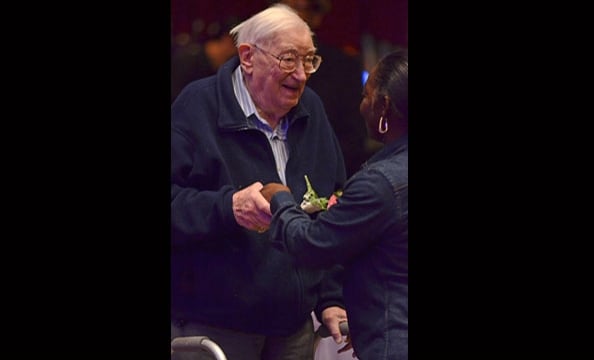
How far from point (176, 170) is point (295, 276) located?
0.60 m

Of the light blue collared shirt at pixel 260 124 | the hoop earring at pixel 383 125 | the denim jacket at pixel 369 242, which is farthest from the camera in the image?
the light blue collared shirt at pixel 260 124

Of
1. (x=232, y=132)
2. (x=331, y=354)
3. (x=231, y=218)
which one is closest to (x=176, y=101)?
(x=232, y=132)

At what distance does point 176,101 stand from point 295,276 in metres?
0.79

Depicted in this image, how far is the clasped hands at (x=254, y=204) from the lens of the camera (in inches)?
145

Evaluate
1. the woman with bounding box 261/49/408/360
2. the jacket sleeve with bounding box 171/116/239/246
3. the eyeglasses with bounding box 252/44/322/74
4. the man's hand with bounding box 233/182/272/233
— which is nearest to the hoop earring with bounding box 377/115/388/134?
the woman with bounding box 261/49/408/360

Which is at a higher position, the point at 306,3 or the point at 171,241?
the point at 306,3

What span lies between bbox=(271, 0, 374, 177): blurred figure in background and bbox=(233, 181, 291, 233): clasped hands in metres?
0.29

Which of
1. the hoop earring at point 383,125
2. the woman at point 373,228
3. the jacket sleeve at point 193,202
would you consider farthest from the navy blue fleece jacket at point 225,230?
the hoop earring at point 383,125

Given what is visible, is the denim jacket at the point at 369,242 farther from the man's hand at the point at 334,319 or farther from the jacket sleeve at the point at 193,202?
the jacket sleeve at the point at 193,202

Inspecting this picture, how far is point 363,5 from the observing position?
376cm

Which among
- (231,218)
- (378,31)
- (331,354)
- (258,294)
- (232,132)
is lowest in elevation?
(331,354)

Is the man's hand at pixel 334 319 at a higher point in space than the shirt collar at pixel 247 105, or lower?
lower

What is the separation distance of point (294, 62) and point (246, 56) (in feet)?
0.60

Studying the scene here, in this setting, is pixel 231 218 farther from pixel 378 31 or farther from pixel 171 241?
pixel 378 31
